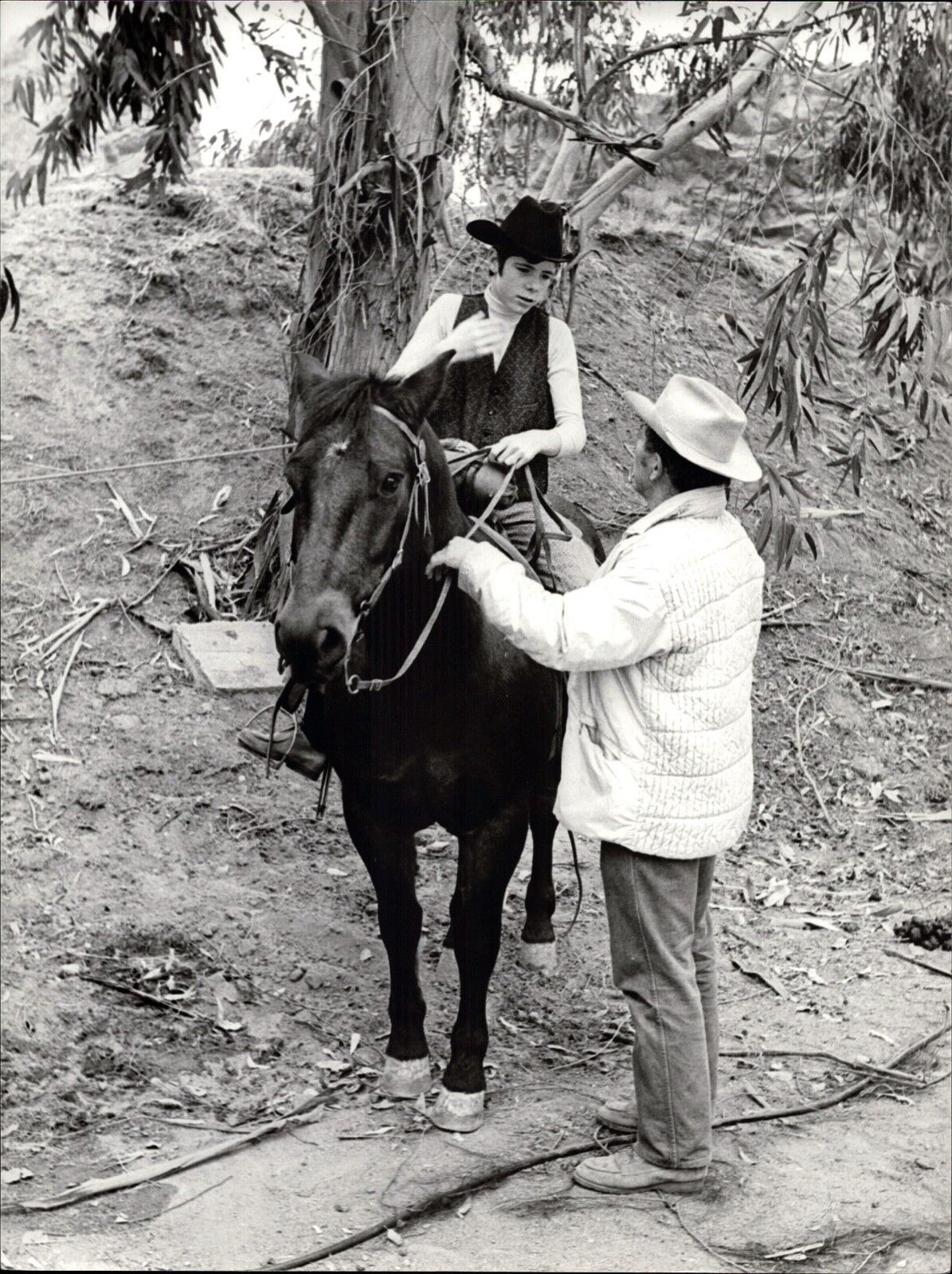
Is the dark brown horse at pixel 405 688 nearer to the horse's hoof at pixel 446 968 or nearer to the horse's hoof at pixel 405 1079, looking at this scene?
the horse's hoof at pixel 405 1079

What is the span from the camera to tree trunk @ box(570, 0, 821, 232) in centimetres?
710

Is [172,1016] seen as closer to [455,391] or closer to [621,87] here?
[455,391]

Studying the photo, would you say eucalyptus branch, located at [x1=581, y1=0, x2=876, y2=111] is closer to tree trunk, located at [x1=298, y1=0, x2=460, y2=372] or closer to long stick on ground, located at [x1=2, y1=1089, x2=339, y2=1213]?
tree trunk, located at [x1=298, y1=0, x2=460, y2=372]

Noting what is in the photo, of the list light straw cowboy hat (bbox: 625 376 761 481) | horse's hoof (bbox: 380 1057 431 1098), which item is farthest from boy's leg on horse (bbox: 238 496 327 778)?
light straw cowboy hat (bbox: 625 376 761 481)

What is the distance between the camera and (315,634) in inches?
140

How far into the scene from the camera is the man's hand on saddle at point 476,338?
15.2 feet

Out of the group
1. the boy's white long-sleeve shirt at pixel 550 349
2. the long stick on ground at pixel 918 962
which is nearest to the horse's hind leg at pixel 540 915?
the long stick on ground at pixel 918 962

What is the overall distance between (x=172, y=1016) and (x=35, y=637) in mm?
2658

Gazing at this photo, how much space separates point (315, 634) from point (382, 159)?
3.81m

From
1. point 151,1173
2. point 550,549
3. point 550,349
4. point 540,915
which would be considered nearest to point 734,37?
point 550,349

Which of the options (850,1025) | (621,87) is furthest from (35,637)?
(621,87)

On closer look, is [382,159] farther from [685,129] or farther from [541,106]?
[685,129]

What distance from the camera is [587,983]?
5.69 metres

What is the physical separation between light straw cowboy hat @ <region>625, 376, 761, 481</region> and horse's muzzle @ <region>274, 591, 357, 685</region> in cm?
98
